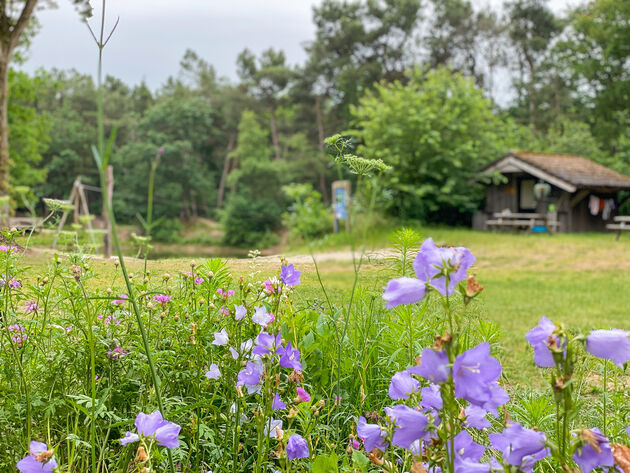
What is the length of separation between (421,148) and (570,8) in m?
17.7

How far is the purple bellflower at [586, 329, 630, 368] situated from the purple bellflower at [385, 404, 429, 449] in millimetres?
230

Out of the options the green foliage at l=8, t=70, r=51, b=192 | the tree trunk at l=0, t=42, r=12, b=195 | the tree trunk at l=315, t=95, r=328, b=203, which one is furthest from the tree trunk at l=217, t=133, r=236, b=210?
the tree trunk at l=0, t=42, r=12, b=195

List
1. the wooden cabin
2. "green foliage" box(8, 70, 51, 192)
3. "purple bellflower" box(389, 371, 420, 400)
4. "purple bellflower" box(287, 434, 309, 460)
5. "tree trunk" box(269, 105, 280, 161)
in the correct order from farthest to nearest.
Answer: "tree trunk" box(269, 105, 280, 161) < "green foliage" box(8, 70, 51, 192) < the wooden cabin < "purple bellflower" box(287, 434, 309, 460) < "purple bellflower" box(389, 371, 420, 400)

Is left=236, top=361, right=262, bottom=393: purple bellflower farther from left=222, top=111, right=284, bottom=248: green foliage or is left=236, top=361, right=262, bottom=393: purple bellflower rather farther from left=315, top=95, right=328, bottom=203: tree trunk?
left=315, top=95, right=328, bottom=203: tree trunk

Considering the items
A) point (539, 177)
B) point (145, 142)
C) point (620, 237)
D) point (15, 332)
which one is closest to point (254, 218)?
point (145, 142)

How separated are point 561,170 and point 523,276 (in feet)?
29.4

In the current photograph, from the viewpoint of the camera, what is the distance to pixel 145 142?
105ft

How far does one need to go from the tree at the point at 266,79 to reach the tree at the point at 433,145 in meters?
11.9

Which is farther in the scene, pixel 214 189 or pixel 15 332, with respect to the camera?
pixel 214 189

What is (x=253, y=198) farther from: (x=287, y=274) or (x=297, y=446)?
(x=297, y=446)

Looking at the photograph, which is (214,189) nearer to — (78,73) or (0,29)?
(78,73)

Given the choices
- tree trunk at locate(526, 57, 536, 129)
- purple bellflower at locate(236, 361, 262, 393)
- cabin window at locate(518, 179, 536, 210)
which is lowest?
purple bellflower at locate(236, 361, 262, 393)

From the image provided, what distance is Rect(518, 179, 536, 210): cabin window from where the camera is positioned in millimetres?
18062

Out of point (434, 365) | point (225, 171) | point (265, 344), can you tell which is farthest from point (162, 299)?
point (225, 171)
